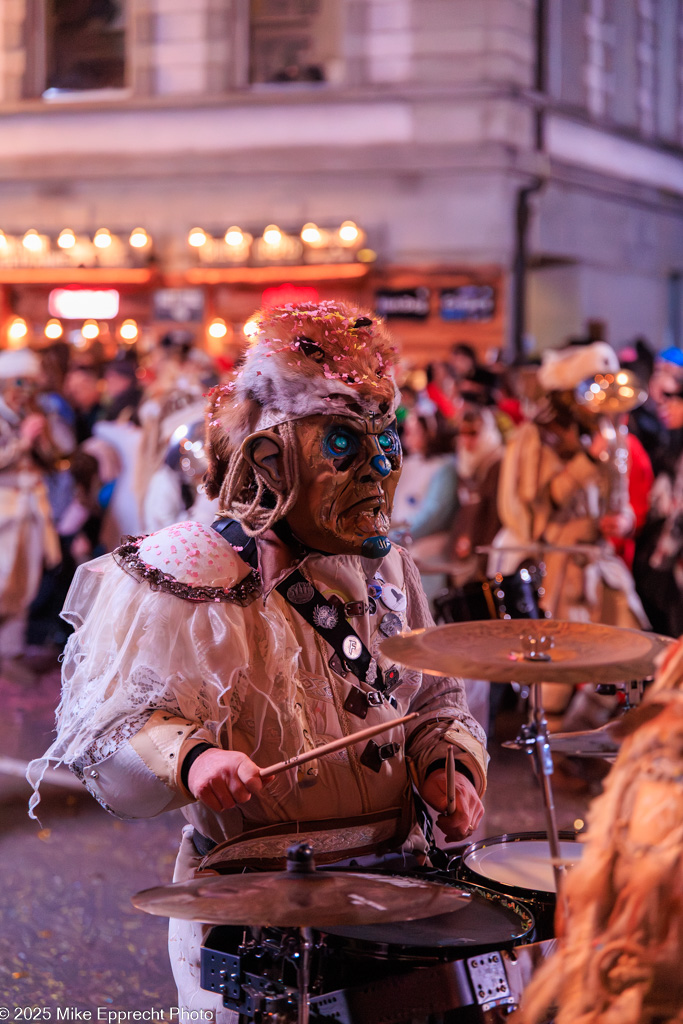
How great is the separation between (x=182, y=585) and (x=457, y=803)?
63 centimetres

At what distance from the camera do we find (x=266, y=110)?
51.1 feet

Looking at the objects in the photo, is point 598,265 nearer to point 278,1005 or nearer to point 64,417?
point 64,417

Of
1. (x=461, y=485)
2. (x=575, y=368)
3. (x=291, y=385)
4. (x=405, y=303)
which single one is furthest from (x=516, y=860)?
(x=405, y=303)

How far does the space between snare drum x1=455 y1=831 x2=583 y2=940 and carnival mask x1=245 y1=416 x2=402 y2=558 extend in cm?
62

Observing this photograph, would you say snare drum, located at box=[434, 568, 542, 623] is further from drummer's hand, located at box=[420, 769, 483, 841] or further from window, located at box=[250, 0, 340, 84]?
window, located at box=[250, 0, 340, 84]

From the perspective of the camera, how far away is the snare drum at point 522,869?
209cm

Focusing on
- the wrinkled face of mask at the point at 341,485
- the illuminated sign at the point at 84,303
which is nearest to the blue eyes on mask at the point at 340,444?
the wrinkled face of mask at the point at 341,485

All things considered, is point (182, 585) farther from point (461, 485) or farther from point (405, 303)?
point (405, 303)

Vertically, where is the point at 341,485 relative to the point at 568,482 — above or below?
above

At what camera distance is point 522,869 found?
2.39 meters

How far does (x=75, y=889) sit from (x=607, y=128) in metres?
15.2

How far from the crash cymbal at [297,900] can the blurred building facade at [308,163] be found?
1395 centimetres

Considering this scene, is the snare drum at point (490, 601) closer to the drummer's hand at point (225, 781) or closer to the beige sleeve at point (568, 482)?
the beige sleeve at point (568, 482)

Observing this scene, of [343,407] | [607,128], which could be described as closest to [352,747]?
[343,407]
